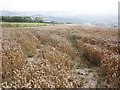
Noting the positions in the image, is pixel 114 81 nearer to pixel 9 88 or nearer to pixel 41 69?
pixel 41 69

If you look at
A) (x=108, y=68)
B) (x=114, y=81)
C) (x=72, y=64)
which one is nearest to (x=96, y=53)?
(x=72, y=64)

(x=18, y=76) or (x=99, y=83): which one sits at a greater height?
(x=18, y=76)

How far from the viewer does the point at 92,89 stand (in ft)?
21.1

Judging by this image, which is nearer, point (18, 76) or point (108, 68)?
point (18, 76)

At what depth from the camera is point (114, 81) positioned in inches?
251

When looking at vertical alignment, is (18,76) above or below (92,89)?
above

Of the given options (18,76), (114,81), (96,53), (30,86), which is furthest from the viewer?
(96,53)

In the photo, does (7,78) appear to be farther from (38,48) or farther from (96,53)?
(38,48)

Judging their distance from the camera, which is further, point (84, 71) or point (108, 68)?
point (84, 71)

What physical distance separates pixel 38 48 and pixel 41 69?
5660 millimetres

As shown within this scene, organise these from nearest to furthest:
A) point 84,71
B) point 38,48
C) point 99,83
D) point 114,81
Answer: point 114,81
point 99,83
point 84,71
point 38,48

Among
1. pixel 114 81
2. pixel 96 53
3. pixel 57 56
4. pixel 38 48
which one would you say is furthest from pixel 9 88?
pixel 38 48

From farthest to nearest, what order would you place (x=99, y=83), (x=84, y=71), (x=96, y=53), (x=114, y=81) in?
(x=96, y=53), (x=84, y=71), (x=99, y=83), (x=114, y=81)

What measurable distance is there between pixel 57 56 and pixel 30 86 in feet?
9.83
